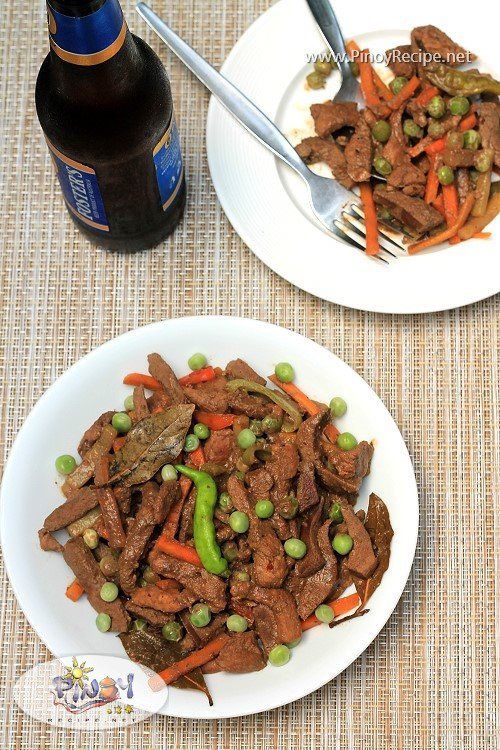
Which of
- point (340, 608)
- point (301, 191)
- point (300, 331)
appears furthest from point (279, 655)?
point (301, 191)

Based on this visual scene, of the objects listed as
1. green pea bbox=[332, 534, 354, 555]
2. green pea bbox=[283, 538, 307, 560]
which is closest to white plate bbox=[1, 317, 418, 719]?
green pea bbox=[332, 534, 354, 555]

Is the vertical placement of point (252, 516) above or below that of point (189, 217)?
below

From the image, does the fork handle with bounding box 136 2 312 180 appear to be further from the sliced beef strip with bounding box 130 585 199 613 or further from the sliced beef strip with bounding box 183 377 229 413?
the sliced beef strip with bounding box 130 585 199 613

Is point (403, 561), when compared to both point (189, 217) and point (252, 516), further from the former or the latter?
point (189, 217)

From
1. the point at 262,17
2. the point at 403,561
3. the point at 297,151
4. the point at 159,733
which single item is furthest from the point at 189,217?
the point at 159,733

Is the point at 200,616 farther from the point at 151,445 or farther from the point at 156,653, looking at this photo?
the point at 151,445

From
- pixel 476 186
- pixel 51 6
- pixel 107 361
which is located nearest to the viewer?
pixel 51 6
